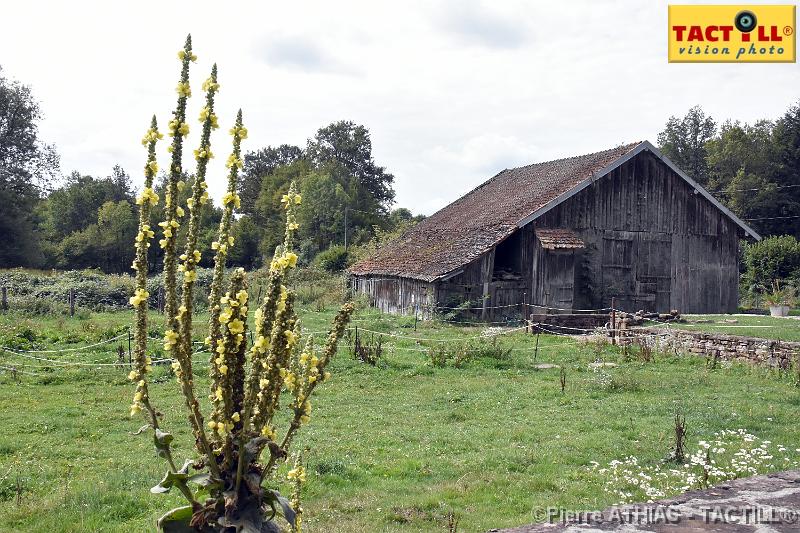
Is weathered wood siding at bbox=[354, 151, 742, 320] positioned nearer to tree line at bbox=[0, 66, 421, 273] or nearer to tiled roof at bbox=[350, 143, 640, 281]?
tiled roof at bbox=[350, 143, 640, 281]

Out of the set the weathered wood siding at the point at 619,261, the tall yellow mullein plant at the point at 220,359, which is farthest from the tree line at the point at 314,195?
the tall yellow mullein plant at the point at 220,359

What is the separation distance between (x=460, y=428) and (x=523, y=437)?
116 centimetres

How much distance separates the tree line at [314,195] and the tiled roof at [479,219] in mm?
8090

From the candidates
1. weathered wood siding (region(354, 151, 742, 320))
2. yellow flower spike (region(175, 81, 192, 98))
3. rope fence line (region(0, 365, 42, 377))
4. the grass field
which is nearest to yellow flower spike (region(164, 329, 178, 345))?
yellow flower spike (region(175, 81, 192, 98))

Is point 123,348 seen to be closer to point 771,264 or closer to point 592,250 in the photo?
point 592,250

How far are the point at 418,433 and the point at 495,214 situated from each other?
22.3 m

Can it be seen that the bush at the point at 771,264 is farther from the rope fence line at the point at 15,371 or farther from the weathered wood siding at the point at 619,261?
the rope fence line at the point at 15,371

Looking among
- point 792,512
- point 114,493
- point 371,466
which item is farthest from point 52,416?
point 792,512

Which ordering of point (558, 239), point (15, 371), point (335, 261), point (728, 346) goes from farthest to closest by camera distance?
point (335, 261) < point (558, 239) < point (728, 346) < point (15, 371)

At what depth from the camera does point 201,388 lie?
1496cm

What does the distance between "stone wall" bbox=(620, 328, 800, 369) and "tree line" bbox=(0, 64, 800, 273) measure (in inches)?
1011

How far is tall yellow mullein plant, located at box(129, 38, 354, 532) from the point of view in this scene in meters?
2.96

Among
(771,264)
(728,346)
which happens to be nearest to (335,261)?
(771,264)

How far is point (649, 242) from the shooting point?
3114 centimetres
